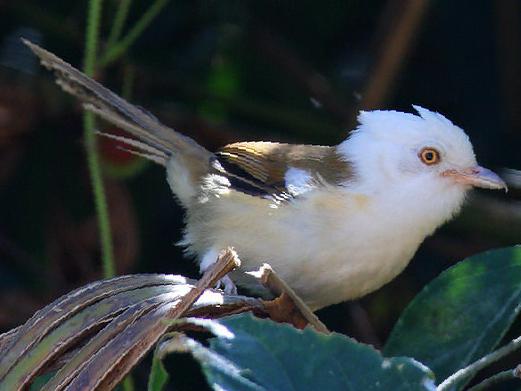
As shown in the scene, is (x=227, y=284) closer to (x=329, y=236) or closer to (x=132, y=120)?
(x=329, y=236)

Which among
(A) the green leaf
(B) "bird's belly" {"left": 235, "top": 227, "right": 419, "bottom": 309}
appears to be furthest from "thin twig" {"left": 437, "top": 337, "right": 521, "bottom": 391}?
(B) "bird's belly" {"left": 235, "top": 227, "right": 419, "bottom": 309}

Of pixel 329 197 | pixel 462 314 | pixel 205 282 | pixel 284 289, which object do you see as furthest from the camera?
pixel 329 197

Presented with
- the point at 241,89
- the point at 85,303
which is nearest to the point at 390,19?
the point at 241,89

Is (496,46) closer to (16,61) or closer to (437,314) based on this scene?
(16,61)

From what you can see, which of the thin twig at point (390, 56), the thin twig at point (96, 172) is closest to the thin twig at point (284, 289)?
the thin twig at point (96, 172)

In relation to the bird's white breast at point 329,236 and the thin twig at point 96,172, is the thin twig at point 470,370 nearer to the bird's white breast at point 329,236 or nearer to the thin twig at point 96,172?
the bird's white breast at point 329,236

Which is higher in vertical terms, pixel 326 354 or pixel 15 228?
pixel 326 354

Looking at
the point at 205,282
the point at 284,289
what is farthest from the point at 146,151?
the point at 205,282
